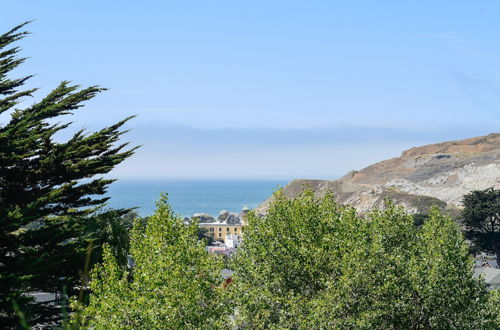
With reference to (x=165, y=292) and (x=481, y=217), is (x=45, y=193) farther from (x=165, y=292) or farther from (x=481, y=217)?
(x=481, y=217)

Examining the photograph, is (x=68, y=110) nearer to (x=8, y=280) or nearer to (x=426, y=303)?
(x=8, y=280)

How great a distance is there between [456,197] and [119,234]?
18441 cm

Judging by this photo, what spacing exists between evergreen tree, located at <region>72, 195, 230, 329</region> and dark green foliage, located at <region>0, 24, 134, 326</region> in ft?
15.1

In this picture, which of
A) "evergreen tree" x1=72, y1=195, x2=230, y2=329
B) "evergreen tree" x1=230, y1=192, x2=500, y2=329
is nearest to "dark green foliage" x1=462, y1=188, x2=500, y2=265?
"evergreen tree" x1=230, y1=192, x2=500, y2=329

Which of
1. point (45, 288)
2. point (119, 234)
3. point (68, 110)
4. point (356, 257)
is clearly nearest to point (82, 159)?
point (68, 110)

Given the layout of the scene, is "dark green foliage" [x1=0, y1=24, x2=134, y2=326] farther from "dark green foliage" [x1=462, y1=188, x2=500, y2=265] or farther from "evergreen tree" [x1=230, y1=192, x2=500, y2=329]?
"dark green foliage" [x1=462, y1=188, x2=500, y2=265]

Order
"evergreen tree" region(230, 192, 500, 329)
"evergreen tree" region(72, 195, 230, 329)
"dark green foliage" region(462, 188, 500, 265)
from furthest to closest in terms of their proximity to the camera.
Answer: "dark green foliage" region(462, 188, 500, 265) → "evergreen tree" region(230, 192, 500, 329) → "evergreen tree" region(72, 195, 230, 329)

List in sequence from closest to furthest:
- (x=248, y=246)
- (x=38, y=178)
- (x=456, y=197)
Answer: (x=248, y=246) < (x=38, y=178) < (x=456, y=197)

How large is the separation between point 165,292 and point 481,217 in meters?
78.5

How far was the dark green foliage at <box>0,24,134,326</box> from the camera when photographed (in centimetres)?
2617

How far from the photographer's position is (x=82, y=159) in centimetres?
3531

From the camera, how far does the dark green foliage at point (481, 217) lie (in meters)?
86.9

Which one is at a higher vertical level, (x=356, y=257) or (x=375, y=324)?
(x=356, y=257)

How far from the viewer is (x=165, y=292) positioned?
19.8 m
